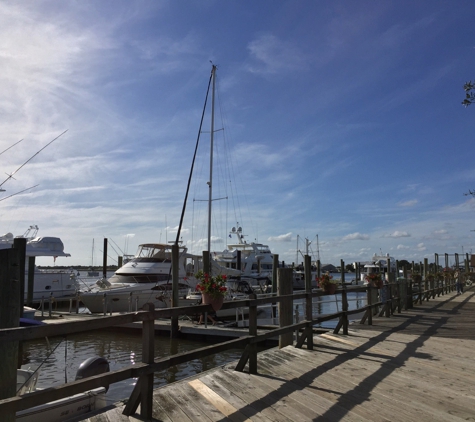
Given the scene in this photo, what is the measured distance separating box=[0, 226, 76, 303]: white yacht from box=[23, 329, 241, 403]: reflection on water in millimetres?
11999

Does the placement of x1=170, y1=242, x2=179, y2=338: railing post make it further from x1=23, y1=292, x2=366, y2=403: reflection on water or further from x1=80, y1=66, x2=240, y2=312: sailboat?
x1=80, y1=66, x2=240, y2=312: sailboat

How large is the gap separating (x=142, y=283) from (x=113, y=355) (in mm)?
10807

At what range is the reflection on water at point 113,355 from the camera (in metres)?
11.3

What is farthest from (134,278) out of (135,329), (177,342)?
(177,342)

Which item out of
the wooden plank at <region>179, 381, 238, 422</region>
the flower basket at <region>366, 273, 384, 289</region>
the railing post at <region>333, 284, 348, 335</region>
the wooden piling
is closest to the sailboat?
the flower basket at <region>366, 273, 384, 289</region>

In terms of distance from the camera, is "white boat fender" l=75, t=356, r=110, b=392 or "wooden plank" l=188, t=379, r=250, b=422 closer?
"wooden plank" l=188, t=379, r=250, b=422

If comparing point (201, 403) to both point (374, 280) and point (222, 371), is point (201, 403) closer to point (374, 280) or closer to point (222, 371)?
point (222, 371)

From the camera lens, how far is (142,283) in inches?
982

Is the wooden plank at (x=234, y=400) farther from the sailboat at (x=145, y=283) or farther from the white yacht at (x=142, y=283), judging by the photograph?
the white yacht at (x=142, y=283)

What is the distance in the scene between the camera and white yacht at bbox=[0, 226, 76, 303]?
2966 centimetres

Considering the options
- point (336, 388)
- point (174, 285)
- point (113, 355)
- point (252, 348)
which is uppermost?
point (174, 285)

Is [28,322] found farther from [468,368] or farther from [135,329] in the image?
[135,329]

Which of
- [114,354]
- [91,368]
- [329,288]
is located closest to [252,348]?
[329,288]

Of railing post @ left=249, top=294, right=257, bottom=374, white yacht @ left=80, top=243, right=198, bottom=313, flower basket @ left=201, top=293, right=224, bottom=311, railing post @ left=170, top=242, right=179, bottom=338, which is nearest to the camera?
flower basket @ left=201, top=293, right=224, bottom=311
